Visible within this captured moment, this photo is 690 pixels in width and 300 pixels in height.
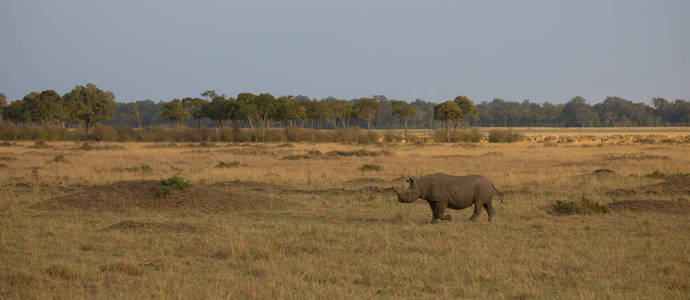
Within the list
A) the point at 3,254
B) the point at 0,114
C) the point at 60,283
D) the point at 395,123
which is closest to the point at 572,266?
the point at 60,283

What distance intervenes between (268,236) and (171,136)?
212ft

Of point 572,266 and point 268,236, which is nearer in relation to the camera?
point 572,266

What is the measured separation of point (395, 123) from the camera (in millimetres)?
159875

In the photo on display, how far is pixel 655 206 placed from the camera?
559 inches

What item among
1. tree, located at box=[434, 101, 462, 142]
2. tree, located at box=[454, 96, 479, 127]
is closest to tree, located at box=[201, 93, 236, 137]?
tree, located at box=[434, 101, 462, 142]

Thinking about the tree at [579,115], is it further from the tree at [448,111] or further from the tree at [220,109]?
the tree at [220,109]

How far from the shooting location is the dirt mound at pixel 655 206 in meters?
13.9

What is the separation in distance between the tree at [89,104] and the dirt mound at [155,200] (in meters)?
75.3

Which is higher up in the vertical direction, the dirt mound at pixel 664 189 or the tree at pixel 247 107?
the tree at pixel 247 107

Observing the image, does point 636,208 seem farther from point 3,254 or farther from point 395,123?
point 395,123

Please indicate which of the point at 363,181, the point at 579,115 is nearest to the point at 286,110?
the point at 363,181

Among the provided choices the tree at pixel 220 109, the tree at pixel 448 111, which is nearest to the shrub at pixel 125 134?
the tree at pixel 220 109

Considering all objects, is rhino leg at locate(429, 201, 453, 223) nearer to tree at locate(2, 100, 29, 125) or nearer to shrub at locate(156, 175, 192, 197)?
shrub at locate(156, 175, 192, 197)

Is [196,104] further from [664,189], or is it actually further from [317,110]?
[664,189]
